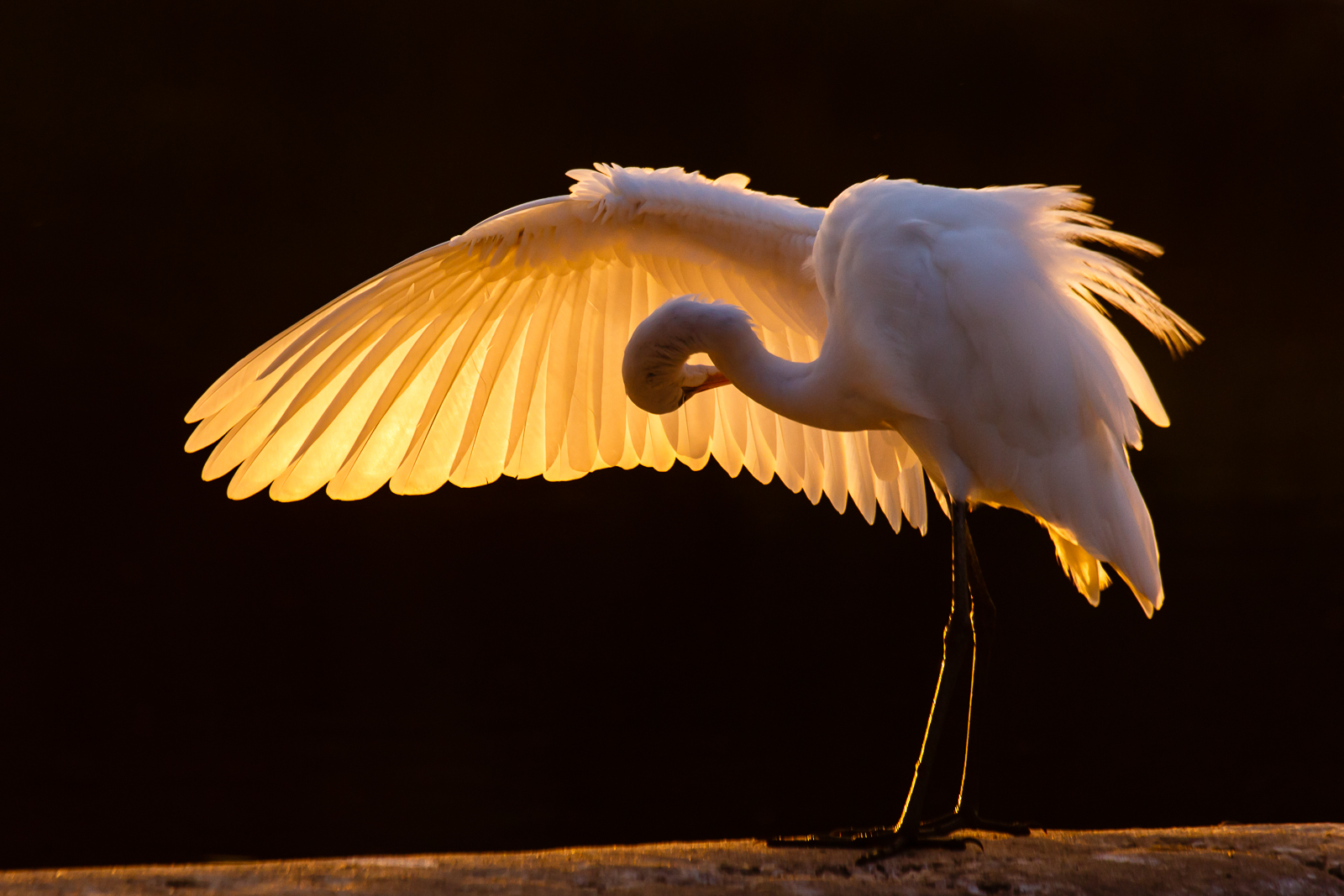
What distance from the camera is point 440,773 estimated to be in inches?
131

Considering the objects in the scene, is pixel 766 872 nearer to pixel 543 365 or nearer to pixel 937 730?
pixel 937 730

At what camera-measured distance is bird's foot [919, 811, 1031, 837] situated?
1330 mm

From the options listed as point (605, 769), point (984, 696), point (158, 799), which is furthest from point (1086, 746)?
point (158, 799)

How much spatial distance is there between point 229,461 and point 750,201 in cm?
82

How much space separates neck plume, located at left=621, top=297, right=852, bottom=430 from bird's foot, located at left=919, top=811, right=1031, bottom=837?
1.75 ft

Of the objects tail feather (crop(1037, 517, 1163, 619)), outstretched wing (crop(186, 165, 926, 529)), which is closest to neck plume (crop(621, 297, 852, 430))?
outstretched wing (crop(186, 165, 926, 529))

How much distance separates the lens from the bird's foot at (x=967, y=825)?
4.36 ft

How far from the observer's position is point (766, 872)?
111 centimetres

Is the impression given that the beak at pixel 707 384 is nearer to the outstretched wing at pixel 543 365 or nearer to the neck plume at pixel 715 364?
the neck plume at pixel 715 364

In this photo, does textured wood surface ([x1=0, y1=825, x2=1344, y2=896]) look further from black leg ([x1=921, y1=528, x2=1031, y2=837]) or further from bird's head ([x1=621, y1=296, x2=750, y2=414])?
bird's head ([x1=621, y1=296, x2=750, y2=414])

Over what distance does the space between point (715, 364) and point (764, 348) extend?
0.08m

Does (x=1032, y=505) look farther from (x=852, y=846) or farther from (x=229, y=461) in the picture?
(x=229, y=461)

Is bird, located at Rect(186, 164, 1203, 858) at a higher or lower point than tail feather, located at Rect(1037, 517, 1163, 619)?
higher

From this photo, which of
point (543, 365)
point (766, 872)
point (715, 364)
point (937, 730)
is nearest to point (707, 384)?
point (715, 364)
